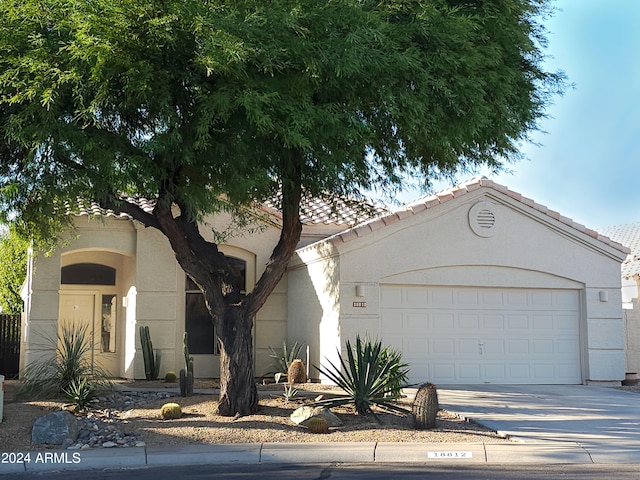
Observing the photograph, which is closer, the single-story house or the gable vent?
the single-story house


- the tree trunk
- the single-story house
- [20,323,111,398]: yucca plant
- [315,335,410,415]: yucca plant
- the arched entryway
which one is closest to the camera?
[315,335,410,415]: yucca plant

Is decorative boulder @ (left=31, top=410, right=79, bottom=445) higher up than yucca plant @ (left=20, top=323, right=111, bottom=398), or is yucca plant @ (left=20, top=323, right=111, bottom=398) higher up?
yucca plant @ (left=20, top=323, right=111, bottom=398)

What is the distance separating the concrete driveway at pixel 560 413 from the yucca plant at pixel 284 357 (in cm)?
389

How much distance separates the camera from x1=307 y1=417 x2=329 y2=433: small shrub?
11.7m

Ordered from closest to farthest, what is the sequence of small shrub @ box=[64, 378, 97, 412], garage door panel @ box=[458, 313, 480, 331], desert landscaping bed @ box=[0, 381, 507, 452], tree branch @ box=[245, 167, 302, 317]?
1. desert landscaping bed @ box=[0, 381, 507, 452]
2. tree branch @ box=[245, 167, 302, 317]
3. small shrub @ box=[64, 378, 97, 412]
4. garage door panel @ box=[458, 313, 480, 331]

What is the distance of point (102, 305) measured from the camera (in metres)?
22.6

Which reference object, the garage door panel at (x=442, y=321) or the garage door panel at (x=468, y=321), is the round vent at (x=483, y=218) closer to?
the garage door panel at (x=468, y=321)

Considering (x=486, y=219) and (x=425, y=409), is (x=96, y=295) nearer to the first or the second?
(x=486, y=219)

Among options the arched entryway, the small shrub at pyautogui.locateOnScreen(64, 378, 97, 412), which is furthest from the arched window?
the small shrub at pyautogui.locateOnScreen(64, 378, 97, 412)

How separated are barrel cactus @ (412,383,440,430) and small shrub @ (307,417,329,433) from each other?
141 cm

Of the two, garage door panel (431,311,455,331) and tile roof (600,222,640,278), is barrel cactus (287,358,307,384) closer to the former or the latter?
garage door panel (431,311,455,331)

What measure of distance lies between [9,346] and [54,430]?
11566 millimetres

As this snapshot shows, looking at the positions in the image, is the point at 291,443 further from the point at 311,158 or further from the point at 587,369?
the point at 587,369

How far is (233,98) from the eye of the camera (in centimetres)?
1083
